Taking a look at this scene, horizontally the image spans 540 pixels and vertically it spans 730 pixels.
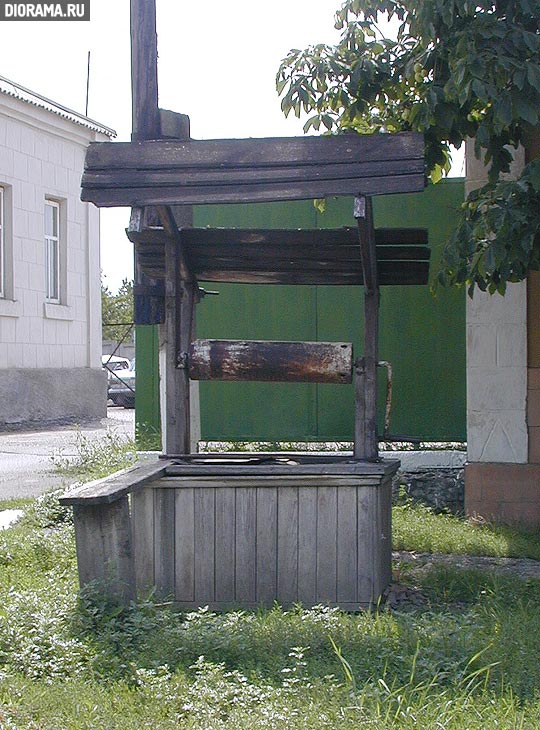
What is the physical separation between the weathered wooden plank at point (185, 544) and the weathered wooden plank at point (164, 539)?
0.08 feet

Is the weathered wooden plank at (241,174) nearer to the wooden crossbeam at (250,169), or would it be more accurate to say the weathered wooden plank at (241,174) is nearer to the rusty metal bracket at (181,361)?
the wooden crossbeam at (250,169)

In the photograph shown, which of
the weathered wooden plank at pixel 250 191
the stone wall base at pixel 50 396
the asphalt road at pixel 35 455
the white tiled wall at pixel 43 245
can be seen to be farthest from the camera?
the white tiled wall at pixel 43 245

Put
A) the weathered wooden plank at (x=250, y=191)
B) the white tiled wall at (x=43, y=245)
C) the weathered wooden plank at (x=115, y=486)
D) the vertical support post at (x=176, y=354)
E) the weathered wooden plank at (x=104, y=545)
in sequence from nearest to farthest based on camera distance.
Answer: the weathered wooden plank at (x=115, y=486), the weathered wooden plank at (x=104, y=545), the weathered wooden plank at (x=250, y=191), the vertical support post at (x=176, y=354), the white tiled wall at (x=43, y=245)

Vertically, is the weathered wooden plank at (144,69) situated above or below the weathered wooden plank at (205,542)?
above

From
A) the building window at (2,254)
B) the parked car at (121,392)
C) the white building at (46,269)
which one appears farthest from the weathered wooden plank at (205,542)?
the parked car at (121,392)

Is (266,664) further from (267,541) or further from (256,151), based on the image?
(256,151)

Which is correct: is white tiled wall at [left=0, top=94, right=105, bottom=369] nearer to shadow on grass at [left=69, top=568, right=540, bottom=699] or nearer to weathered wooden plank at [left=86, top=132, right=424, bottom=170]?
weathered wooden plank at [left=86, top=132, right=424, bottom=170]

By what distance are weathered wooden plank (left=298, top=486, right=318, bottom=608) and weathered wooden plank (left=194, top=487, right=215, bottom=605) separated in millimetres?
519

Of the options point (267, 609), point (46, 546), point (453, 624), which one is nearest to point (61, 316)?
point (46, 546)

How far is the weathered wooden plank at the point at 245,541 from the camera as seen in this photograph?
21.0 feet

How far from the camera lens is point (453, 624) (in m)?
5.23

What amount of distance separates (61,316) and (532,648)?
16.3m

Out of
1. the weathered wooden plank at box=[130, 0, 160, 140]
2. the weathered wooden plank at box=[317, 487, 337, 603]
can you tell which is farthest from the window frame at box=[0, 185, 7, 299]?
the weathered wooden plank at box=[317, 487, 337, 603]

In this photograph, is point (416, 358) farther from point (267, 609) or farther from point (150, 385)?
point (267, 609)
